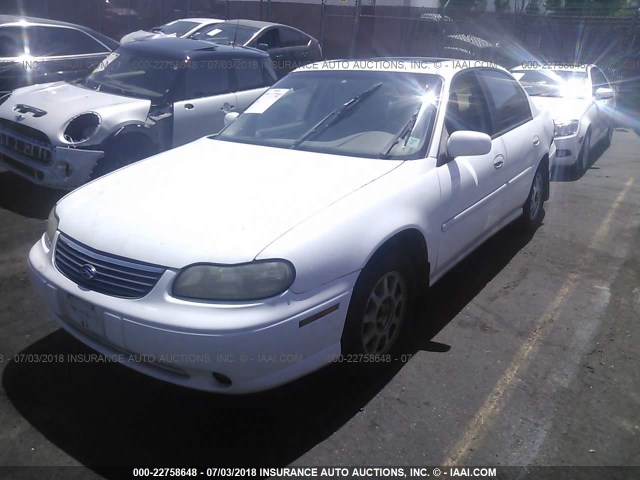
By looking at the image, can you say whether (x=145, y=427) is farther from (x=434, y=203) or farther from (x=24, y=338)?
(x=434, y=203)

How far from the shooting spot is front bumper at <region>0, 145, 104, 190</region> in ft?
16.8

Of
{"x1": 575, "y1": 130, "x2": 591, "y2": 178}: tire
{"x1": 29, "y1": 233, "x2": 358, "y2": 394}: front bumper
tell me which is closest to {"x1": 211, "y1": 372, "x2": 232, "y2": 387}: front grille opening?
{"x1": 29, "y1": 233, "x2": 358, "y2": 394}: front bumper

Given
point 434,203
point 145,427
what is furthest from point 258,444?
point 434,203

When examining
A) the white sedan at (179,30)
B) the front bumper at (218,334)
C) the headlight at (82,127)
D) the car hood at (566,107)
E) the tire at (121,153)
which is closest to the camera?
the front bumper at (218,334)

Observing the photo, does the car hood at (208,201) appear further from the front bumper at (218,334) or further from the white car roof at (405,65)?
the white car roof at (405,65)

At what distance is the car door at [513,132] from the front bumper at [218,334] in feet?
7.61

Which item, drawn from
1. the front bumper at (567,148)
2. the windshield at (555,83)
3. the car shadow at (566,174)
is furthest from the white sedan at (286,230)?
the windshield at (555,83)

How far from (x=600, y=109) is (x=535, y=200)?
182 inches

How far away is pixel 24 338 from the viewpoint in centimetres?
337

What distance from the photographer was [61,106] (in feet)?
18.0

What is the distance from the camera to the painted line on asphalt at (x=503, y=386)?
2.60m

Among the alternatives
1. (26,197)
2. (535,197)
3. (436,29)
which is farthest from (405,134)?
(436,29)

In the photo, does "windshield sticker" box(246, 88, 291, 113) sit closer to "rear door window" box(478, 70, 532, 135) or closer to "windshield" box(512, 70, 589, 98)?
"rear door window" box(478, 70, 532, 135)

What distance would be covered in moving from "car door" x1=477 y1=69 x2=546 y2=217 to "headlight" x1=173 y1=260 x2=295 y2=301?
8.22ft
